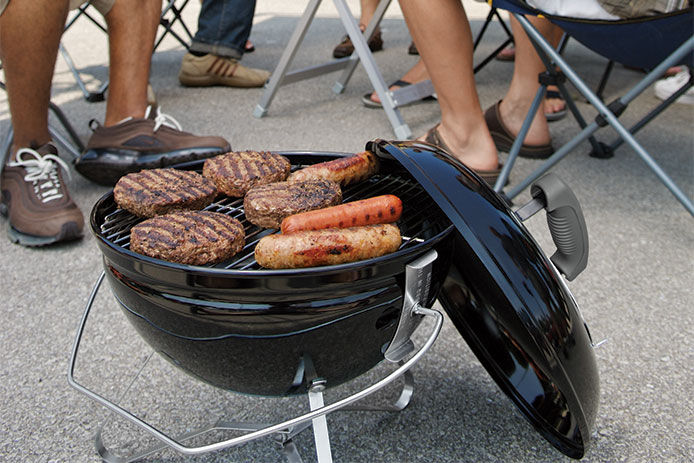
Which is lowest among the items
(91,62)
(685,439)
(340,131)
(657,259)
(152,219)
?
(91,62)

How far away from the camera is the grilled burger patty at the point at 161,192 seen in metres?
1.14

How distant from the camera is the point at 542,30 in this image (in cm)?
254

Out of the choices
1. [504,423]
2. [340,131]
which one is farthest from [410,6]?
[504,423]

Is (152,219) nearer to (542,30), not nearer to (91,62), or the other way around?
(542,30)

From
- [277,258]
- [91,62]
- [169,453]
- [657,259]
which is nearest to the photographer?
[277,258]

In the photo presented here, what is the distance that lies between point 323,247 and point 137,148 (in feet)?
5.59

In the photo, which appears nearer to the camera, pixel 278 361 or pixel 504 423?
pixel 278 361

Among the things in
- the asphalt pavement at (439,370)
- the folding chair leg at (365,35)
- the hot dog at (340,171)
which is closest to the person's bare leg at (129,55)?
the asphalt pavement at (439,370)

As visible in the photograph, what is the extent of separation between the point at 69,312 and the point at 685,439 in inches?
67.7

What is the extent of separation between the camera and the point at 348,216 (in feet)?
3.42

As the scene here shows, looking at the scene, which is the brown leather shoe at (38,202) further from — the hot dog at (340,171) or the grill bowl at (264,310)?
the hot dog at (340,171)

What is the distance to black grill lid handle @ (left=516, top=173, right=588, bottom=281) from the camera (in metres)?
1.13

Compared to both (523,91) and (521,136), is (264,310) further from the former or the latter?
(523,91)

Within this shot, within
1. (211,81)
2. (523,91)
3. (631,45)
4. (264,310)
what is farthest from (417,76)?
(264,310)
